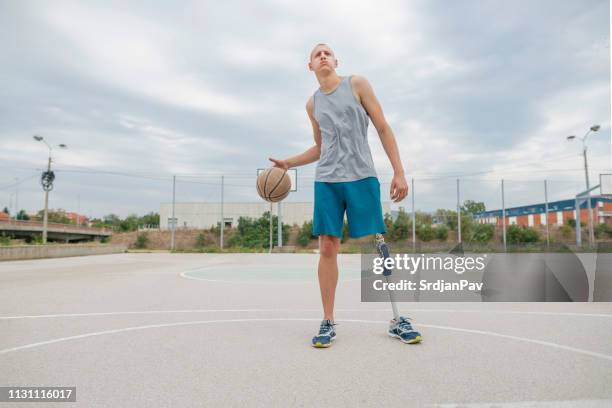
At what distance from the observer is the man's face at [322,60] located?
2.80m

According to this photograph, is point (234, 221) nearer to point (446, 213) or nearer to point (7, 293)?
point (446, 213)

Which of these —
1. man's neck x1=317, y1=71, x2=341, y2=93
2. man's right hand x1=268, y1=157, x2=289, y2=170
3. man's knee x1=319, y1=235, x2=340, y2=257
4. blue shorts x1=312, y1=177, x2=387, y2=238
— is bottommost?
man's knee x1=319, y1=235, x2=340, y2=257

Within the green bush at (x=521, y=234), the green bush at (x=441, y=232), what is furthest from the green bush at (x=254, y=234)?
the green bush at (x=521, y=234)

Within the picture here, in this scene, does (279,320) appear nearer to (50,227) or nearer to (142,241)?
(142,241)

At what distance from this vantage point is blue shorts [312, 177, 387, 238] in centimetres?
267

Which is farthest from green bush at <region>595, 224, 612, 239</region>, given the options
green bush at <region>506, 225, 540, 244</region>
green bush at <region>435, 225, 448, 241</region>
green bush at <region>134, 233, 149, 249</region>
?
green bush at <region>134, 233, 149, 249</region>

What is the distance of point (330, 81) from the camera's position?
9.19 feet

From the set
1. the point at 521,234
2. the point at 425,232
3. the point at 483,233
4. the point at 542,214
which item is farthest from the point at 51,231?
the point at 542,214

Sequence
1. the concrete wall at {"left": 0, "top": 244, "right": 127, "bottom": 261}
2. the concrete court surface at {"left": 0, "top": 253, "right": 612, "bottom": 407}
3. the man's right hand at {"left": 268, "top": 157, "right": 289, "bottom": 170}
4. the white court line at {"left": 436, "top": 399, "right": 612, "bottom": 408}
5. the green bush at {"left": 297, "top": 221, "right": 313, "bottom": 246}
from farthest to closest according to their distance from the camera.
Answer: the green bush at {"left": 297, "top": 221, "right": 313, "bottom": 246}, the concrete wall at {"left": 0, "top": 244, "right": 127, "bottom": 261}, the man's right hand at {"left": 268, "top": 157, "right": 289, "bottom": 170}, the concrete court surface at {"left": 0, "top": 253, "right": 612, "bottom": 407}, the white court line at {"left": 436, "top": 399, "right": 612, "bottom": 408}

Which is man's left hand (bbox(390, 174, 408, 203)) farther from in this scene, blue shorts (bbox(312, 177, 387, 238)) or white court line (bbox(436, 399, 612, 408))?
white court line (bbox(436, 399, 612, 408))

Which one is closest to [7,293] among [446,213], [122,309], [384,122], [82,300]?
[82,300]

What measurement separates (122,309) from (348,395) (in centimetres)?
281

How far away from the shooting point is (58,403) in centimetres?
156

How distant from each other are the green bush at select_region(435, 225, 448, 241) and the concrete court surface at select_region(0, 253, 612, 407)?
27739 millimetres
